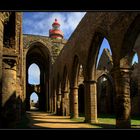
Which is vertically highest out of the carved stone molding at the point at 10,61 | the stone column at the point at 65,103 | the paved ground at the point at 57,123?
the carved stone molding at the point at 10,61

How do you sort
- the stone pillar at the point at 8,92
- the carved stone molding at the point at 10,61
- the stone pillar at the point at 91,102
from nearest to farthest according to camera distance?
the stone pillar at the point at 8,92, the carved stone molding at the point at 10,61, the stone pillar at the point at 91,102

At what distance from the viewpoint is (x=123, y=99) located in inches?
363

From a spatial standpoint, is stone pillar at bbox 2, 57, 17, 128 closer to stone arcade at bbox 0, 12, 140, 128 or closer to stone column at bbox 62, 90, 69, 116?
stone arcade at bbox 0, 12, 140, 128

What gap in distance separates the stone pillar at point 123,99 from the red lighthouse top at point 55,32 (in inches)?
1228

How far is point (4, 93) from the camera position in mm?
7945

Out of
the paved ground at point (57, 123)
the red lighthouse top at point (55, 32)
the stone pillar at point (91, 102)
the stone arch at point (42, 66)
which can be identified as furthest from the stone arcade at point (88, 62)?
the red lighthouse top at point (55, 32)

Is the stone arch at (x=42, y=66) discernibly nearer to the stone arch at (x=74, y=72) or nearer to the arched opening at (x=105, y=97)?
the arched opening at (x=105, y=97)

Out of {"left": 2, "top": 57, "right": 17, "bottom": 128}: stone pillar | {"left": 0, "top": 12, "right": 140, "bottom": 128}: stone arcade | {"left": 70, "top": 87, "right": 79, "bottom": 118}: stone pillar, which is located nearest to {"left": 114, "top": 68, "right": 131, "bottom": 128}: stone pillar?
{"left": 0, "top": 12, "right": 140, "bottom": 128}: stone arcade

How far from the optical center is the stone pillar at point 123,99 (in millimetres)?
9164

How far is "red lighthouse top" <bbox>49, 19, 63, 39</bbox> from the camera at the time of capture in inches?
1584

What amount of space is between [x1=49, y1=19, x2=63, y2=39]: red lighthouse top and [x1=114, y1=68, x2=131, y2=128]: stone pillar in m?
31.2
